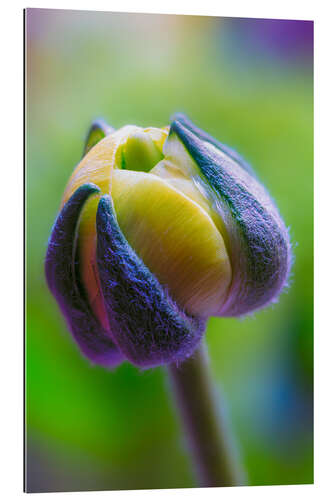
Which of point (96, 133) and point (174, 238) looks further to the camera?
point (96, 133)

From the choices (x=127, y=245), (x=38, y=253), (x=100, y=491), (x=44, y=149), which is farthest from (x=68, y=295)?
(x=100, y=491)

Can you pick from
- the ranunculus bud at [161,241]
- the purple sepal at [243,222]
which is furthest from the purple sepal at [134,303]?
the purple sepal at [243,222]

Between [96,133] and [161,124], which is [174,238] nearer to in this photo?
[96,133]

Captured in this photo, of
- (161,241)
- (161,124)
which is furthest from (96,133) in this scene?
(161,124)

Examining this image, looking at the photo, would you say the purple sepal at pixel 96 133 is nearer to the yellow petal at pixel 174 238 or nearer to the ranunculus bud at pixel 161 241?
the ranunculus bud at pixel 161 241

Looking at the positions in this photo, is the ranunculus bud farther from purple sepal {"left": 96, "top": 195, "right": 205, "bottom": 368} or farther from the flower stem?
the flower stem

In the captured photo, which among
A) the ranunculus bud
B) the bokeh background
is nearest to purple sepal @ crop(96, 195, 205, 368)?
the ranunculus bud
